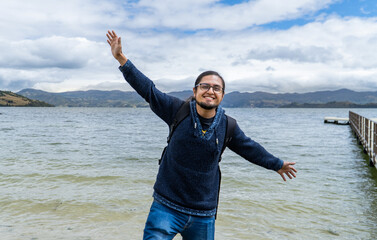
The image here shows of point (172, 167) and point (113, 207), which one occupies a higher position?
point (172, 167)

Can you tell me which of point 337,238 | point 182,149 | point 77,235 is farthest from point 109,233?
point 337,238

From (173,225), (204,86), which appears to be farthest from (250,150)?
(173,225)

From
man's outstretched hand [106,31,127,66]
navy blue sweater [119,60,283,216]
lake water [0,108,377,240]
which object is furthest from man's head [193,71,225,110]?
lake water [0,108,377,240]

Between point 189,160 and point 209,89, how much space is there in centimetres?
72

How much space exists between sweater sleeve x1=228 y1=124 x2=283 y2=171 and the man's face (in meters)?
0.41

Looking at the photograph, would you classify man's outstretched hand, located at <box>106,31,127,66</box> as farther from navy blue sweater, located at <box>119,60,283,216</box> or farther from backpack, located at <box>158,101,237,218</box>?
backpack, located at <box>158,101,237,218</box>

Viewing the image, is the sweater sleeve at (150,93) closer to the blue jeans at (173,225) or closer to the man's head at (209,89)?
the man's head at (209,89)

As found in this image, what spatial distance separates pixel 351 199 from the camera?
30.7ft

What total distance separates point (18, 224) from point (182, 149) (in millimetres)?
5380

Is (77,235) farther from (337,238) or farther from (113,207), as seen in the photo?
(337,238)

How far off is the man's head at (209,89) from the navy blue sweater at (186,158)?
12 cm

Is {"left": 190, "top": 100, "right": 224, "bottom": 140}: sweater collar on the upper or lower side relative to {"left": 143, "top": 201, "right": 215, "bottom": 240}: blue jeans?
upper

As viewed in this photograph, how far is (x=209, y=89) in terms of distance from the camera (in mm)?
3164

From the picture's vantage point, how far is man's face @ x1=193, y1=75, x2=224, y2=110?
308 cm
